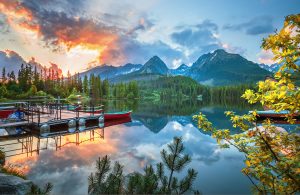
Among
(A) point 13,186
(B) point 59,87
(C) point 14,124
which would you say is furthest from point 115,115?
(B) point 59,87

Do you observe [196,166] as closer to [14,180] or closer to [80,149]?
[80,149]

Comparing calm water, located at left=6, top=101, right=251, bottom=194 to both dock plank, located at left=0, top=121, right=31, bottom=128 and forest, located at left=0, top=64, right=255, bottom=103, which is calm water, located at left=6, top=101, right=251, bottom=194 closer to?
dock plank, located at left=0, top=121, right=31, bottom=128

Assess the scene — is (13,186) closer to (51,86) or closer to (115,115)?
(115,115)

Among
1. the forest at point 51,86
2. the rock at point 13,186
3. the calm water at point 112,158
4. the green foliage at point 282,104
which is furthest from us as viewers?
the forest at point 51,86

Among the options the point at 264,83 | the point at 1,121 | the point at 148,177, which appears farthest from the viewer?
the point at 1,121

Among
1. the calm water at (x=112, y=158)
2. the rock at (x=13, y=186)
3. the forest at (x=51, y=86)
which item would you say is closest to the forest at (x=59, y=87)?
the forest at (x=51, y=86)

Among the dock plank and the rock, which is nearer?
the rock

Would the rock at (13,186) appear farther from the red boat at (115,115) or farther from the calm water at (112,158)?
the red boat at (115,115)

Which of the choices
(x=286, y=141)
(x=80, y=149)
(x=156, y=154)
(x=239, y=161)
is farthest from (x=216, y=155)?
(x=286, y=141)

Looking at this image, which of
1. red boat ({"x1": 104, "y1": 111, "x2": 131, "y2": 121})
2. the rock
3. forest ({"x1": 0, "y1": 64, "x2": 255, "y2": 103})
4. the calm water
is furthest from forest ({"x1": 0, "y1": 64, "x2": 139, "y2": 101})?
the rock

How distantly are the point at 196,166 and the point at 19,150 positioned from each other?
48.4ft

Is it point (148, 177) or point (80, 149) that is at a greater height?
point (148, 177)

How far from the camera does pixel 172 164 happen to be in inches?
272

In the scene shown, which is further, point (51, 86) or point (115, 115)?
point (51, 86)
